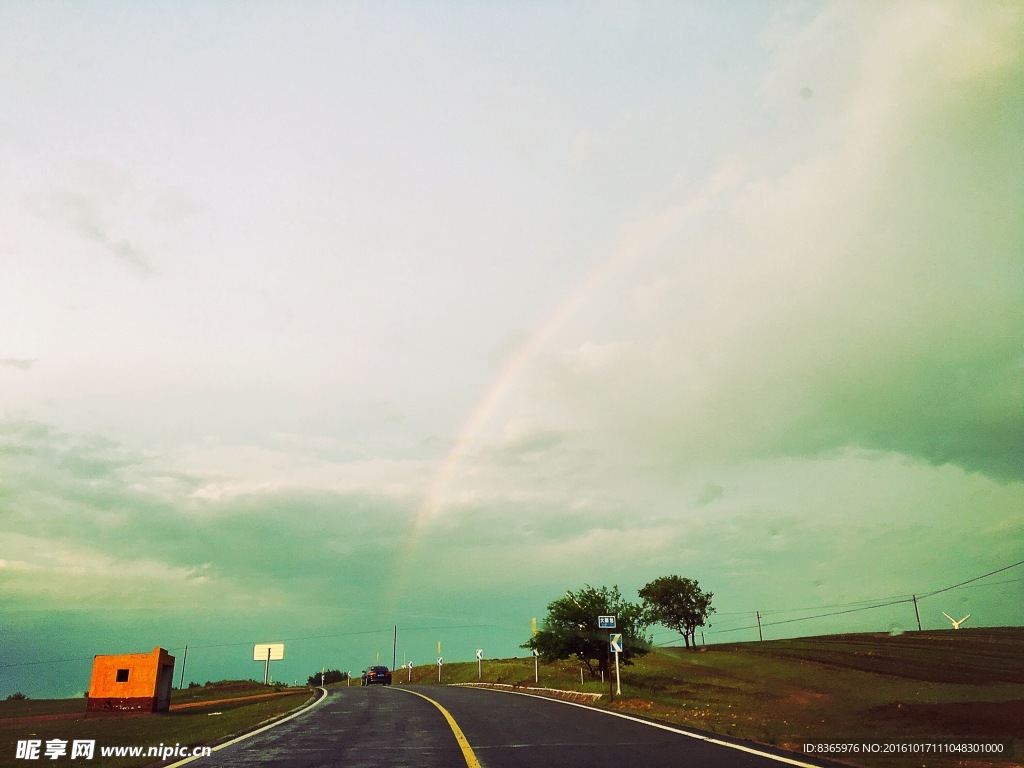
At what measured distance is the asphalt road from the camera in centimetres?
1051

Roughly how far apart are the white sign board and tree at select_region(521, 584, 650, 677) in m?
64.9

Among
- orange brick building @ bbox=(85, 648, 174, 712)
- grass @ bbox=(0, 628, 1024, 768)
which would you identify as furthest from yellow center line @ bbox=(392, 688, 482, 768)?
orange brick building @ bbox=(85, 648, 174, 712)

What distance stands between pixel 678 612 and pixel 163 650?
79052 millimetres

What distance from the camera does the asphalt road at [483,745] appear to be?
1051cm

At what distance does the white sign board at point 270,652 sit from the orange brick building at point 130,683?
6442cm

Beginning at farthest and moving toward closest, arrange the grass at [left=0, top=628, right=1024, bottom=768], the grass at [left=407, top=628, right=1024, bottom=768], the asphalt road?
1. the grass at [left=407, top=628, right=1024, bottom=768]
2. the grass at [left=0, top=628, right=1024, bottom=768]
3. the asphalt road

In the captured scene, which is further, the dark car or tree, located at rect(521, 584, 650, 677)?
the dark car

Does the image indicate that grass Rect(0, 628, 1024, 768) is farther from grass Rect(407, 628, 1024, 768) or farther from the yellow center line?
the yellow center line

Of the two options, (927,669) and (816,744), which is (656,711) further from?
(927,669)

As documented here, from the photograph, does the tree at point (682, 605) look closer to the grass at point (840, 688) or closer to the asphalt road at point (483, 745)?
the grass at point (840, 688)

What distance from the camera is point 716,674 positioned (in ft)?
183

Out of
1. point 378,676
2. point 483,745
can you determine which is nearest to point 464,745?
point 483,745

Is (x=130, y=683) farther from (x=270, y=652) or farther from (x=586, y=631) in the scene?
(x=270, y=652)

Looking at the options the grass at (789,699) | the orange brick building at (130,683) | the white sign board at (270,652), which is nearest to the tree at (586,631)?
the grass at (789,699)
